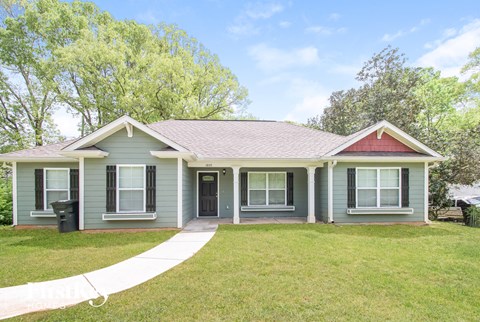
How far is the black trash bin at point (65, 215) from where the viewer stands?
26.4 feet

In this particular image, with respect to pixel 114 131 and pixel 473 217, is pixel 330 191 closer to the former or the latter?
pixel 114 131

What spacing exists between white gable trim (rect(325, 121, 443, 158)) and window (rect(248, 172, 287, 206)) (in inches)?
110

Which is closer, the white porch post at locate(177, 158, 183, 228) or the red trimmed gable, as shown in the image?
the white porch post at locate(177, 158, 183, 228)

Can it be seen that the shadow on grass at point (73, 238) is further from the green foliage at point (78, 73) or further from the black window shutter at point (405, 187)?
the green foliage at point (78, 73)

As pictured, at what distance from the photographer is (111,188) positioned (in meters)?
8.23

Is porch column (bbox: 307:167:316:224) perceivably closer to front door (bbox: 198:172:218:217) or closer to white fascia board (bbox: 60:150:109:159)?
front door (bbox: 198:172:218:217)

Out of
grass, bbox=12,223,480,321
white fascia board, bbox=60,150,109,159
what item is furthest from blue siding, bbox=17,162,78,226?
grass, bbox=12,223,480,321

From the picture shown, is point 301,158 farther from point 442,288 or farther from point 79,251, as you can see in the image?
point 79,251

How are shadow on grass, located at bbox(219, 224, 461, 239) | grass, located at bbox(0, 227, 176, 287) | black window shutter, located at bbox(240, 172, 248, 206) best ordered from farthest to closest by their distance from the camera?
black window shutter, located at bbox(240, 172, 248, 206), shadow on grass, located at bbox(219, 224, 461, 239), grass, located at bbox(0, 227, 176, 287)

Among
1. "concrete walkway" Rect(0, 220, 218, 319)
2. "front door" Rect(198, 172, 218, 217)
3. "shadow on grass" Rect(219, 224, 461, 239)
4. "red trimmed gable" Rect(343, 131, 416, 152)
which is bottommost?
"shadow on grass" Rect(219, 224, 461, 239)

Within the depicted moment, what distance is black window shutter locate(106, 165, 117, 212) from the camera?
8211mm

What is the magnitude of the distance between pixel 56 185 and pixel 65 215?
185 centimetres

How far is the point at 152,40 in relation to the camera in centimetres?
2231

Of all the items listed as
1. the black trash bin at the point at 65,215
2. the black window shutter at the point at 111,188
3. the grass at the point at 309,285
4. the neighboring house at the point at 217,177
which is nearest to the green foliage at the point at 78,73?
the neighboring house at the point at 217,177
